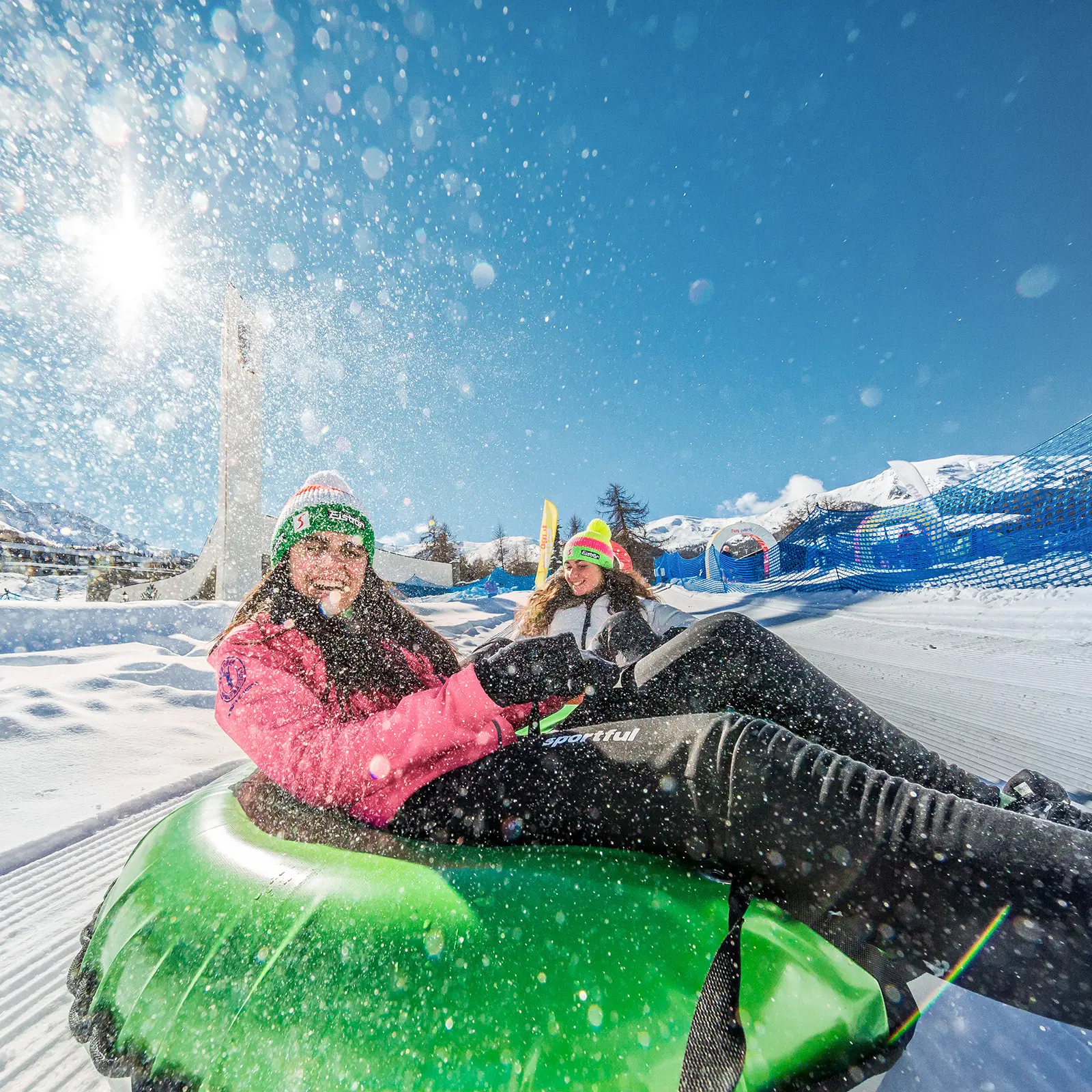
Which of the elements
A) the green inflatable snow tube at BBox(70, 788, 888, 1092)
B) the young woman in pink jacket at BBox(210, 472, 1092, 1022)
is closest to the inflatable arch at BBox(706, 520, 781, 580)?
the young woman in pink jacket at BBox(210, 472, 1092, 1022)

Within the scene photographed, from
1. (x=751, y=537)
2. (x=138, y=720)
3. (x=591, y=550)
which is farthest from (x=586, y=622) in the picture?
(x=751, y=537)

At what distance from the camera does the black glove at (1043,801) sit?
1120mm

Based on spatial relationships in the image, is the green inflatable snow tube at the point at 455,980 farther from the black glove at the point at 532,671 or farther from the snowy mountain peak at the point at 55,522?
the snowy mountain peak at the point at 55,522

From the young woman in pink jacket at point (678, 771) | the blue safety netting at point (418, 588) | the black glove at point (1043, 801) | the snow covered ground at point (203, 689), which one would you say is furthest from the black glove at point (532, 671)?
the blue safety netting at point (418, 588)

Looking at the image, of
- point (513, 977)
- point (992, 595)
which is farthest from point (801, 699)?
point (992, 595)

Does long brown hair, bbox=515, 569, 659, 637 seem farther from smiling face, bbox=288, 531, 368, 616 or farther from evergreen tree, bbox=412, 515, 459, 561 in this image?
evergreen tree, bbox=412, 515, 459, 561

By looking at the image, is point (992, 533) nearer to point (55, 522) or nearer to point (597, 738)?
point (597, 738)

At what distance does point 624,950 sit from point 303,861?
68 cm

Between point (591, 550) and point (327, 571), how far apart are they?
91.0 inches

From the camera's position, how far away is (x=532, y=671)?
121 centimetres

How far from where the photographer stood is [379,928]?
2.94 feet

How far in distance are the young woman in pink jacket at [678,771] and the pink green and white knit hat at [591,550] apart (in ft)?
6.80

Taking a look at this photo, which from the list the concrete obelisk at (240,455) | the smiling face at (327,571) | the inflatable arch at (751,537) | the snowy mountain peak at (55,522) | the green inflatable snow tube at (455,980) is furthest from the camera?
the snowy mountain peak at (55,522)

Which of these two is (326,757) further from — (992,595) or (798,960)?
(992,595)
